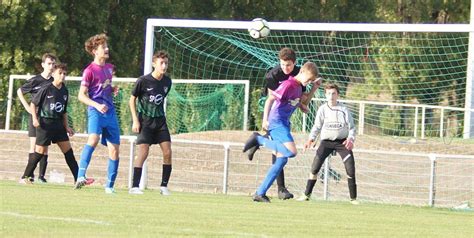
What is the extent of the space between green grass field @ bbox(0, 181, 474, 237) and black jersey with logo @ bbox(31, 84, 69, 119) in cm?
201

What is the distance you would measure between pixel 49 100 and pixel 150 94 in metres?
1.97

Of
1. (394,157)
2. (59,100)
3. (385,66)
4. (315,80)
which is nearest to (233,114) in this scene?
(385,66)

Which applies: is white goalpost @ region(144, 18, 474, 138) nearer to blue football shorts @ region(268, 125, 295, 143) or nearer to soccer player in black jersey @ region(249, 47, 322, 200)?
soccer player in black jersey @ region(249, 47, 322, 200)

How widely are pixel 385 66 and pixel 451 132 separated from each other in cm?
287

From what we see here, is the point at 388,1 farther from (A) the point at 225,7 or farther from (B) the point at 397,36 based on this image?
(B) the point at 397,36

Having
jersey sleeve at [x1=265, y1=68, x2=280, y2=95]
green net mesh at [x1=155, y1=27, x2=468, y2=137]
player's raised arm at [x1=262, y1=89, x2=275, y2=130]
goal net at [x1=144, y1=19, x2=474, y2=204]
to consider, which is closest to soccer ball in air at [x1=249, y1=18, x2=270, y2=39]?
goal net at [x1=144, y1=19, x2=474, y2=204]

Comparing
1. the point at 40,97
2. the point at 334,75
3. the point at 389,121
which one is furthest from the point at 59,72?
the point at 389,121

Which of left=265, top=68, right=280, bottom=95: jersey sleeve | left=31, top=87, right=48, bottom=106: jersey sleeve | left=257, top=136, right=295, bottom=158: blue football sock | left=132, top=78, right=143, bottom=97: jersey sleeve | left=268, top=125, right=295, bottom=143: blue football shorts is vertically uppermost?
left=265, top=68, right=280, bottom=95: jersey sleeve

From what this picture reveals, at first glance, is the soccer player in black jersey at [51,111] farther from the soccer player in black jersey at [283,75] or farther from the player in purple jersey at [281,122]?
the player in purple jersey at [281,122]

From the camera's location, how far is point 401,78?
33.8 meters

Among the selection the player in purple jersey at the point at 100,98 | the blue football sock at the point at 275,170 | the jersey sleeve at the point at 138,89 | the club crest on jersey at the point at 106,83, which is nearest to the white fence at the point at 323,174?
the player in purple jersey at the point at 100,98

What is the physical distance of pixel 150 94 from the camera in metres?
16.2

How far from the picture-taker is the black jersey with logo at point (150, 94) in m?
16.2

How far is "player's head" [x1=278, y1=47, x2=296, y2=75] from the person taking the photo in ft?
51.6
